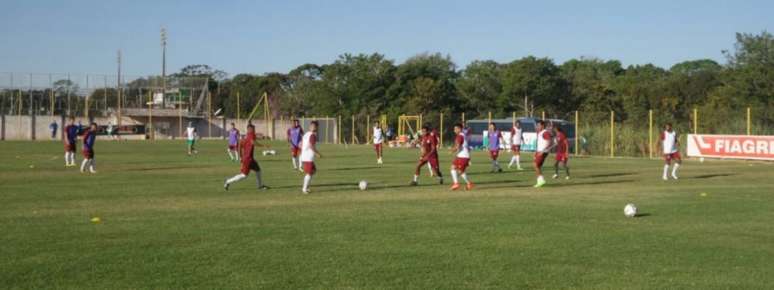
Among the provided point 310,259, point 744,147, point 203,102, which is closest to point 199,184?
point 310,259

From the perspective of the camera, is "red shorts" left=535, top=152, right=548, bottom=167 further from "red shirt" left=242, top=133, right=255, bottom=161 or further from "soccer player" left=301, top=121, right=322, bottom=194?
"red shirt" left=242, top=133, right=255, bottom=161

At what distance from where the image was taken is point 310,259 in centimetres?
1027

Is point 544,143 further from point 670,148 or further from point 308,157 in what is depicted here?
point 308,157

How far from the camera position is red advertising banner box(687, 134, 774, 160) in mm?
35281

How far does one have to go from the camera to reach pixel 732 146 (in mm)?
36844

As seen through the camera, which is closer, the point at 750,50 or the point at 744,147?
the point at 744,147

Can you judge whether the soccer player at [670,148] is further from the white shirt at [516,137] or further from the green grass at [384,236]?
the white shirt at [516,137]

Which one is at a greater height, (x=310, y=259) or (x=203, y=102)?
(x=203, y=102)

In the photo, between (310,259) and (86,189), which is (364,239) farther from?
(86,189)

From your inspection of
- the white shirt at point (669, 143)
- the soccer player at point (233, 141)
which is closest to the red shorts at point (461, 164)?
the white shirt at point (669, 143)

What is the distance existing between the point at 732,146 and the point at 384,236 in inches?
1137

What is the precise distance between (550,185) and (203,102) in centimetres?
7524

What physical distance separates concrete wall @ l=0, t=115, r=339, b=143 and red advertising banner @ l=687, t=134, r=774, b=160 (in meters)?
41.8

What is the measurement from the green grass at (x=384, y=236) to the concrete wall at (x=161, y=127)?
2232 inches
